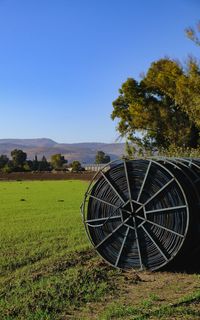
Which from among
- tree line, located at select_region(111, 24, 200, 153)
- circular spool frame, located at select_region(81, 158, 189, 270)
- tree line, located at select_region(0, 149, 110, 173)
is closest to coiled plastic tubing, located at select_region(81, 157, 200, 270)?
circular spool frame, located at select_region(81, 158, 189, 270)

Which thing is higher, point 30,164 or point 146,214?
point 30,164

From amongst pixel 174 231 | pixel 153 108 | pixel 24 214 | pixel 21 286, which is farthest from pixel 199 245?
pixel 153 108

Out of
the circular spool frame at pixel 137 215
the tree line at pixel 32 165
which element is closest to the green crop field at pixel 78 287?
the circular spool frame at pixel 137 215

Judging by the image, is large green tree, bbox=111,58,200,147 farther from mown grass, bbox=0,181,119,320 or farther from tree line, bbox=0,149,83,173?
tree line, bbox=0,149,83,173

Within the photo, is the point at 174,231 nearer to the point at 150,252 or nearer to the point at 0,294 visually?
the point at 150,252

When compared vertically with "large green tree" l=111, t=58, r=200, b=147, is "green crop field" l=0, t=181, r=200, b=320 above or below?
below

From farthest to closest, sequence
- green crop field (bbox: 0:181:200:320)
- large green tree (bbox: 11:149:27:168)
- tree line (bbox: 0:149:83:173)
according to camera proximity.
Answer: large green tree (bbox: 11:149:27:168), tree line (bbox: 0:149:83:173), green crop field (bbox: 0:181:200:320)

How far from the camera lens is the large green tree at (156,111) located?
38.9m

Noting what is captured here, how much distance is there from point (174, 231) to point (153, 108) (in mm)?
35171

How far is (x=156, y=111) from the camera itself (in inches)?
1703

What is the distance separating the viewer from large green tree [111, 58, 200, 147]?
38906 mm

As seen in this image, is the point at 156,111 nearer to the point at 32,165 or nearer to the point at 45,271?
the point at 45,271

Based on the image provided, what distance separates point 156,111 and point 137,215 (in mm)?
34568

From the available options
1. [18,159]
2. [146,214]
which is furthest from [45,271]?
[18,159]
